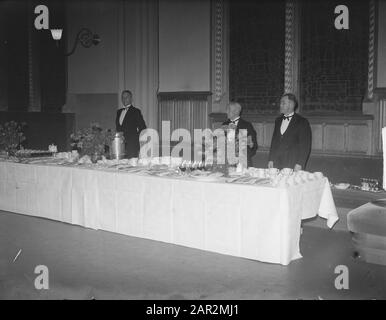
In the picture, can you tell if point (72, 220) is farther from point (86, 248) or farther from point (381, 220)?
point (381, 220)

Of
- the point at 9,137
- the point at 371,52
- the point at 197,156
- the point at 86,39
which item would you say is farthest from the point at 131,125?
the point at 86,39

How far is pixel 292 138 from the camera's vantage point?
542 centimetres

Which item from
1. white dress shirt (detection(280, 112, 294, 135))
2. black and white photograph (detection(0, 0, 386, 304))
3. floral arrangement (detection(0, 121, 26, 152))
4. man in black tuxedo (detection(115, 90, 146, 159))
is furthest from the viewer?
man in black tuxedo (detection(115, 90, 146, 159))

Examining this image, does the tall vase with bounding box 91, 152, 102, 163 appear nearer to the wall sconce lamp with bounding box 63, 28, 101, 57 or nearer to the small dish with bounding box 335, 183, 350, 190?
the small dish with bounding box 335, 183, 350, 190

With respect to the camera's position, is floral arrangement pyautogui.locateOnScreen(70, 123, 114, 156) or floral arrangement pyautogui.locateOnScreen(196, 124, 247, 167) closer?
floral arrangement pyautogui.locateOnScreen(196, 124, 247, 167)

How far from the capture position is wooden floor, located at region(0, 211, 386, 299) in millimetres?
3865

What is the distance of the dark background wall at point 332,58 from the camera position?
7078 mm

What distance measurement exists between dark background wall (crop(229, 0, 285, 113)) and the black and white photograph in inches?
0.9

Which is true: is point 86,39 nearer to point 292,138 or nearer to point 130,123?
point 130,123

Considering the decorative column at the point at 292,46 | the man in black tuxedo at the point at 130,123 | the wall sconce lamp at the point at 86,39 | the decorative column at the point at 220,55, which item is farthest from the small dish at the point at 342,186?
the wall sconce lamp at the point at 86,39

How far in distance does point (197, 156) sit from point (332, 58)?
239 centimetres

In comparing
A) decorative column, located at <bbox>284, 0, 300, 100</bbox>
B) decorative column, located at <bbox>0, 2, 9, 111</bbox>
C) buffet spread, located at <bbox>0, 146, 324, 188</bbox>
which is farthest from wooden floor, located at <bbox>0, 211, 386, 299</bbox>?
decorative column, located at <bbox>0, 2, 9, 111</bbox>

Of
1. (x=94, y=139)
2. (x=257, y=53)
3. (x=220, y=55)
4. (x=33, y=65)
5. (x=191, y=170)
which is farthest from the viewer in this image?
(x=33, y=65)

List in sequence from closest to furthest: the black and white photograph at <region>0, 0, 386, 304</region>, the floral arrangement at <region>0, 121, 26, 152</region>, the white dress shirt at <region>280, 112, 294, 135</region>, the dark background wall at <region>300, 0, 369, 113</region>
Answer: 1. the black and white photograph at <region>0, 0, 386, 304</region>
2. the white dress shirt at <region>280, 112, 294, 135</region>
3. the floral arrangement at <region>0, 121, 26, 152</region>
4. the dark background wall at <region>300, 0, 369, 113</region>
